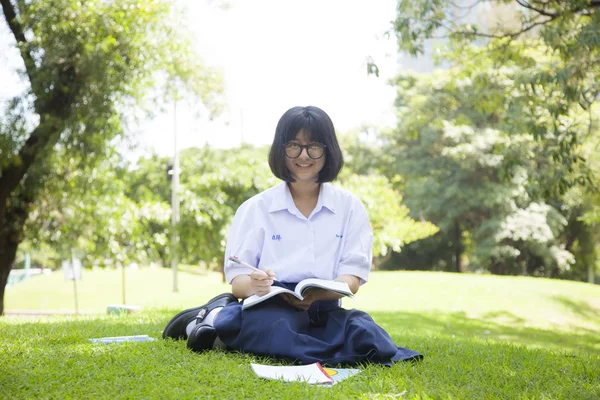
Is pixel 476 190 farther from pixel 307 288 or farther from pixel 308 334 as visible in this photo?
pixel 307 288

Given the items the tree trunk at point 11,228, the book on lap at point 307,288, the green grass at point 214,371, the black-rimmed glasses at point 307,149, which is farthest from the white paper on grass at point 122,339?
the tree trunk at point 11,228

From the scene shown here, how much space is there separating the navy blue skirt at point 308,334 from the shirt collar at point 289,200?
0.51 m

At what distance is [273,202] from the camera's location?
3525 millimetres

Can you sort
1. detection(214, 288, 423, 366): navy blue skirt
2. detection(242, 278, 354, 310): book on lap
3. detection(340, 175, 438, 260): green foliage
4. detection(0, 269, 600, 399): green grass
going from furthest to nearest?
detection(340, 175, 438, 260): green foliage < detection(214, 288, 423, 366): navy blue skirt < detection(242, 278, 354, 310): book on lap < detection(0, 269, 600, 399): green grass

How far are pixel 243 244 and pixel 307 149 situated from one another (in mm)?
609

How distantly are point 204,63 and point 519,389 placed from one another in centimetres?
971

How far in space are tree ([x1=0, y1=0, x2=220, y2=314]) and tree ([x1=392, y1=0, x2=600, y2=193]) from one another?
3.44 meters

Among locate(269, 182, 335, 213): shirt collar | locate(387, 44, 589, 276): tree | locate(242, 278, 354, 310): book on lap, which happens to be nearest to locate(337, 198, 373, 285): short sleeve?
locate(269, 182, 335, 213): shirt collar

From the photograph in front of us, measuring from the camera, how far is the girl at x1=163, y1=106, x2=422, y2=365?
3129 millimetres

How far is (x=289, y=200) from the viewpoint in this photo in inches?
139

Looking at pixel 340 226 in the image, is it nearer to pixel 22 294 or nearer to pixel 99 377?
pixel 99 377

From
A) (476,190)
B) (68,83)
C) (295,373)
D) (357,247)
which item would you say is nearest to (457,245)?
(476,190)

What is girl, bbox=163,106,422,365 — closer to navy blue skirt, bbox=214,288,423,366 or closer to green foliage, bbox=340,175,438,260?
navy blue skirt, bbox=214,288,423,366

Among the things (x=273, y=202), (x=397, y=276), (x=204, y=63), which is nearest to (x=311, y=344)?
(x=273, y=202)
